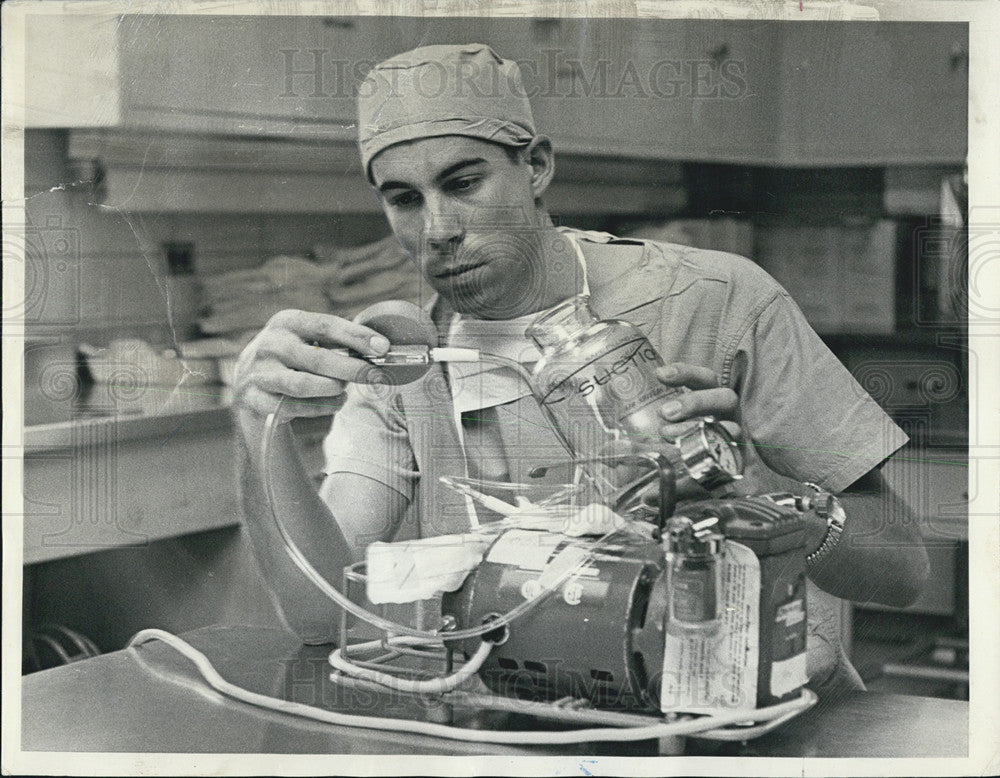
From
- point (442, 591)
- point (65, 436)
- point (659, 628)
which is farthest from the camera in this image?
point (65, 436)

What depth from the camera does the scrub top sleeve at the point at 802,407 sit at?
1316 millimetres

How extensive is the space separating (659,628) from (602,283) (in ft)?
1.39

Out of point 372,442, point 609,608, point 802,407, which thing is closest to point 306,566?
point 372,442

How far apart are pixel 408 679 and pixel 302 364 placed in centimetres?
41

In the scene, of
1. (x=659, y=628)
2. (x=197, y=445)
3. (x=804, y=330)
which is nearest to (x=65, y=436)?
(x=197, y=445)

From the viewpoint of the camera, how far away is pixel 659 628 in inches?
45.7

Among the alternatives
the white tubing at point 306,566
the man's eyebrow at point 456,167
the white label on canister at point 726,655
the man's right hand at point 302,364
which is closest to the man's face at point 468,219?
the man's eyebrow at point 456,167

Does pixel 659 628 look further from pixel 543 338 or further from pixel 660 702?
pixel 543 338

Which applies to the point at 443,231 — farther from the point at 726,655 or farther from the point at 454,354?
the point at 726,655

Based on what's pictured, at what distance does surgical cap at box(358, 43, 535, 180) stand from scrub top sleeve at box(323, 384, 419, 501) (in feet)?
0.95

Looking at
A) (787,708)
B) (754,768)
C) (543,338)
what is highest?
(543,338)

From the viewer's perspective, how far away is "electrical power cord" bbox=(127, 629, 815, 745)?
1.22m

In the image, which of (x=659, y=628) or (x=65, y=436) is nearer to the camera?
(x=659, y=628)
